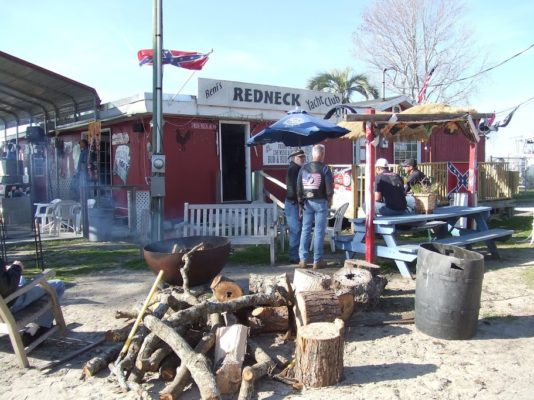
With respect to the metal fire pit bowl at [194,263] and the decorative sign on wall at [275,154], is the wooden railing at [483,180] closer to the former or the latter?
the decorative sign on wall at [275,154]

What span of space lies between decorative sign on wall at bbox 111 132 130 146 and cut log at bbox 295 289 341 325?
8.14 m

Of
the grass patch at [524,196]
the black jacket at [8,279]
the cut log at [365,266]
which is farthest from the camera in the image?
the grass patch at [524,196]

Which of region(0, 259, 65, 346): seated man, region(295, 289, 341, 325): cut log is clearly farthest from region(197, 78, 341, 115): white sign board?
region(0, 259, 65, 346): seated man

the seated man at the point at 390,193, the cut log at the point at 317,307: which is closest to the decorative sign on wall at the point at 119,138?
the seated man at the point at 390,193

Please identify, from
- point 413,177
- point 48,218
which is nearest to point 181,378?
point 413,177

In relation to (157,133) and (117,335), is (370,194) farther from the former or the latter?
(117,335)

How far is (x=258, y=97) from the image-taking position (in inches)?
445

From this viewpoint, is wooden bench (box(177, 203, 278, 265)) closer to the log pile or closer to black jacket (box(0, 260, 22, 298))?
the log pile

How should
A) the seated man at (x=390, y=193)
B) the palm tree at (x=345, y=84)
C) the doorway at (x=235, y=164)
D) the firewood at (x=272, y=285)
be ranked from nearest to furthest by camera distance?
the firewood at (x=272, y=285), the seated man at (x=390, y=193), the doorway at (x=235, y=164), the palm tree at (x=345, y=84)

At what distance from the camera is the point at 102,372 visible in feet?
12.9

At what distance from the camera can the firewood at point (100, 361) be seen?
381 centimetres

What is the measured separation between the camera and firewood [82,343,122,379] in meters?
3.81

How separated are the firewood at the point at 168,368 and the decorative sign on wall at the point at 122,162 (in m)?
8.20

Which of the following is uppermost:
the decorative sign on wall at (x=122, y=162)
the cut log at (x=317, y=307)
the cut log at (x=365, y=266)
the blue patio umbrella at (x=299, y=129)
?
the blue patio umbrella at (x=299, y=129)
